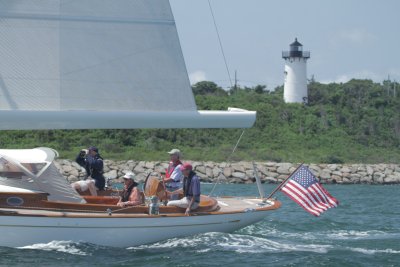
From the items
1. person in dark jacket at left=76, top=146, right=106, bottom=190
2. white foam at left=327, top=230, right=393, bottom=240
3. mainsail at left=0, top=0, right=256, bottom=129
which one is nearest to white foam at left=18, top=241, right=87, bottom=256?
mainsail at left=0, top=0, right=256, bottom=129

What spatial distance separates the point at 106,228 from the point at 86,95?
202cm

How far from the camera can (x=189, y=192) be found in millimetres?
14109

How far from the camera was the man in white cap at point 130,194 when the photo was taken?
45.5ft

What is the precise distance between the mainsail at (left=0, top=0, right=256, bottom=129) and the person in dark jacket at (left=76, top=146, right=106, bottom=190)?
1.76 meters

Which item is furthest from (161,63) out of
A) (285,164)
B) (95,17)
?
(285,164)

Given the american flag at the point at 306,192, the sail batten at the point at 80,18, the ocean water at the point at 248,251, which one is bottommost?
the ocean water at the point at 248,251

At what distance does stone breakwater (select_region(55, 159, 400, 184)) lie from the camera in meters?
36.1

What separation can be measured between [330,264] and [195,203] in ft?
8.08

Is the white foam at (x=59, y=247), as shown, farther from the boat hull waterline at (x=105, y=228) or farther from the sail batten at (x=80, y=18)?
the sail batten at (x=80, y=18)

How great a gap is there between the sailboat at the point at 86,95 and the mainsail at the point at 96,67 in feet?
0.05

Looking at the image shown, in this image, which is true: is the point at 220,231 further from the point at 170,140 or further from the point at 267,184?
the point at 170,140

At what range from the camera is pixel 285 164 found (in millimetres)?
40469

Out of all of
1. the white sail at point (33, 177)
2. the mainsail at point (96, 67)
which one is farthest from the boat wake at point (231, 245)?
the mainsail at point (96, 67)

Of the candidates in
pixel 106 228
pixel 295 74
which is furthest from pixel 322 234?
pixel 295 74
